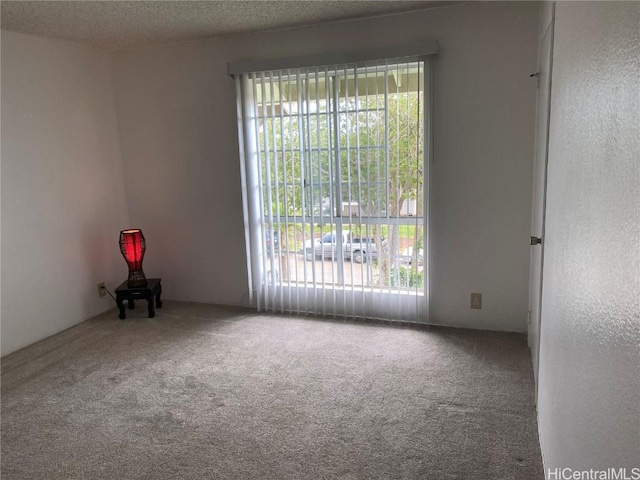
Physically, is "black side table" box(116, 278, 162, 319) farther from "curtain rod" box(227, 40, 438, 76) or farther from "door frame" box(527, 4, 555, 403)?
"door frame" box(527, 4, 555, 403)

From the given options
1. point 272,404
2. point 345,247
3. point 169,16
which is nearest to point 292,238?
point 345,247

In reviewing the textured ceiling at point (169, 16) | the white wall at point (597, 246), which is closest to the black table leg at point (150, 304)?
the textured ceiling at point (169, 16)

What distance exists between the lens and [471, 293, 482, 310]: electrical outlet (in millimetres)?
3225

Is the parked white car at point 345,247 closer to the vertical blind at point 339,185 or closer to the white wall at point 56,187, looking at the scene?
the vertical blind at point 339,185

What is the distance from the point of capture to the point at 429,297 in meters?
3.34

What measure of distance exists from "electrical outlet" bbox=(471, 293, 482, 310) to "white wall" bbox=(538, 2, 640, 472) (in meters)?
1.53

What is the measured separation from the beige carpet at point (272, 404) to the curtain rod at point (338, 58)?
77.9 inches

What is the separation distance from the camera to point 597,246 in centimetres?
99

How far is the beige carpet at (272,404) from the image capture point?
1.90 m

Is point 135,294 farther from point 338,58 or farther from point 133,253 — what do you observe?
point 338,58

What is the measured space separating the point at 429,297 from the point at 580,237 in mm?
2189

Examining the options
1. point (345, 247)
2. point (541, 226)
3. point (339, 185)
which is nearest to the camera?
point (541, 226)

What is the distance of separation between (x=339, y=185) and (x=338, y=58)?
0.93m

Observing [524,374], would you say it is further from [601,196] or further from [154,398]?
[154,398]
